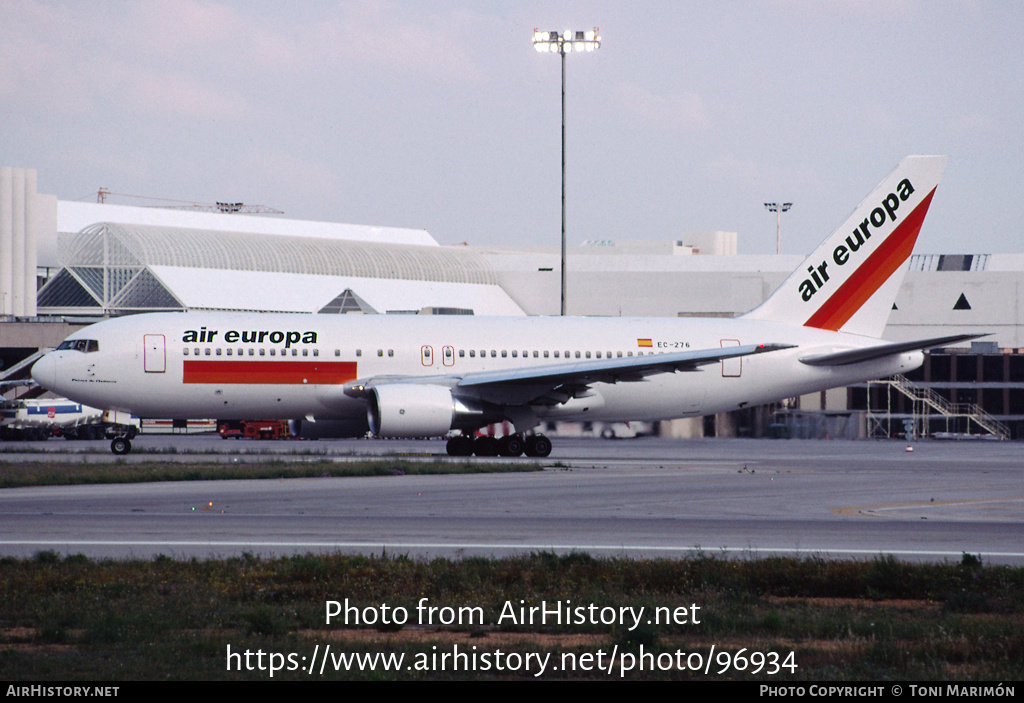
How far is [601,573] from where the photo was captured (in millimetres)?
14102

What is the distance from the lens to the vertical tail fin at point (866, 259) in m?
42.9

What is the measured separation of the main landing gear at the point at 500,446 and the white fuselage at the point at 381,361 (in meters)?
1.16

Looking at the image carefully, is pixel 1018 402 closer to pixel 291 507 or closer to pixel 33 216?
pixel 291 507

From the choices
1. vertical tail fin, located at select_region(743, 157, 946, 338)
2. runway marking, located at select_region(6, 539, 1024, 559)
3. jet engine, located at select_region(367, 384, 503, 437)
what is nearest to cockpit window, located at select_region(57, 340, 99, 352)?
jet engine, located at select_region(367, 384, 503, 437)

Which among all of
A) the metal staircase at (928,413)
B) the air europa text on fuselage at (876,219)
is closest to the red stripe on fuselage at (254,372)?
the air europa text on fuselage at (876,219)

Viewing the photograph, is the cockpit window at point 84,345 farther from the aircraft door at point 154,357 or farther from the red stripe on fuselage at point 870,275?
the red stripe on fuselage at point 870,275

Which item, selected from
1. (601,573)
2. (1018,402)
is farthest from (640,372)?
(1018,402)

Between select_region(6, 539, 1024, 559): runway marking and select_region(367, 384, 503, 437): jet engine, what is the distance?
1794 centimetres

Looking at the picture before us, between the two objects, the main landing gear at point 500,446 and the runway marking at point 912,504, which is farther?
the main landing gear at point 500,446

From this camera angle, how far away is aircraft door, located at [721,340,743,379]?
41.7 metres

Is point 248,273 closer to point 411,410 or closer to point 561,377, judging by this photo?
point 561,377

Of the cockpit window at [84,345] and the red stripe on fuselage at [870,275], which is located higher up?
the red stripe on fuselage at [870,275]

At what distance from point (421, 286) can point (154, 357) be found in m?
63.5

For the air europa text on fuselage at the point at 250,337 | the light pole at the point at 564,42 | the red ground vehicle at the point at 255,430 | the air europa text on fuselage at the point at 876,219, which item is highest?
the light pole at the point at 564,42
